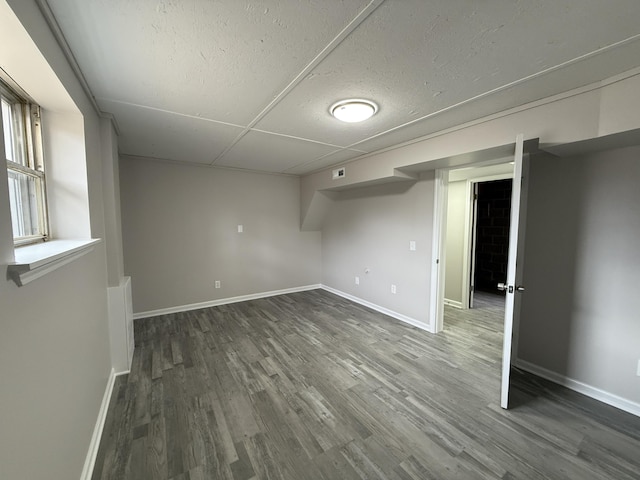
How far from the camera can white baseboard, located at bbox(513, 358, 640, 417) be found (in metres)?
1.85

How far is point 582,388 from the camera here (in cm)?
206

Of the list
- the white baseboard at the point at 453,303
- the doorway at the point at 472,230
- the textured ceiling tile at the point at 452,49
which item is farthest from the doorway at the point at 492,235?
the textured ceiling tile at the point at 452,49

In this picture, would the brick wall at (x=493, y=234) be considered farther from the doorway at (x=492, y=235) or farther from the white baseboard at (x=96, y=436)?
the white baseboard at (x=96, y=436)

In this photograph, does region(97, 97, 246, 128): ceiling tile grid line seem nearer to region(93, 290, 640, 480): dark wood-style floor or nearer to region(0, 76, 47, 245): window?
region(0, 76, 47, 245): window

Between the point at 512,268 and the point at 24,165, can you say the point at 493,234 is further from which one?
the point at 24,165

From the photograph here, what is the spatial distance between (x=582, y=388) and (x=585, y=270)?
95cm

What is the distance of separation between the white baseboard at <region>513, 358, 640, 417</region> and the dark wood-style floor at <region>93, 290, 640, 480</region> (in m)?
0.09

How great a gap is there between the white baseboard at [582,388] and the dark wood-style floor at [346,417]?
9 centimetres

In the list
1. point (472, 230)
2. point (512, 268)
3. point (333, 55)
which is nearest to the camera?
point (333, 55)

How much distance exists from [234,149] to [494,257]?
17.1ft

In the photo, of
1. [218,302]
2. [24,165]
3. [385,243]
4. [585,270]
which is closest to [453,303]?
[385,243]

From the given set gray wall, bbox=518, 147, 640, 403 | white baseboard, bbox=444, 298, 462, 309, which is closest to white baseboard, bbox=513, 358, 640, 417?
gray wall, bbox=518, 147, 640, 403

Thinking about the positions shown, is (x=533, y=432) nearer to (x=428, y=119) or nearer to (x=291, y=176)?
(x=428, y=119)

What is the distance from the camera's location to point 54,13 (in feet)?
3.51
